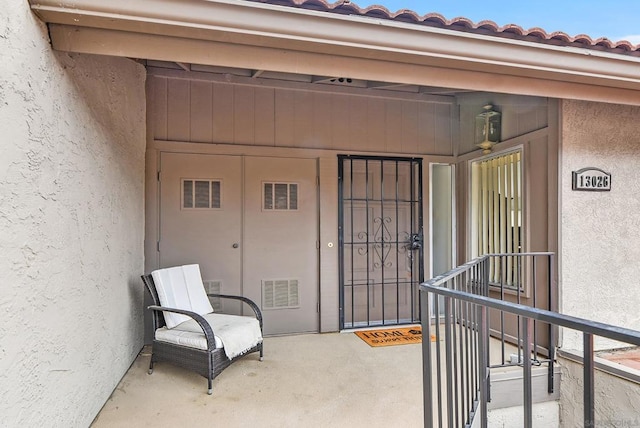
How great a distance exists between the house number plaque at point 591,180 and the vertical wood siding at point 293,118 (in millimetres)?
1722

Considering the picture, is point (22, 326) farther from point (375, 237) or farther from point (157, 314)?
point (375, 237)

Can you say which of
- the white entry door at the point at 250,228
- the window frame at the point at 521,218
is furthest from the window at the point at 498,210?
the white entry door at the point at 250,228

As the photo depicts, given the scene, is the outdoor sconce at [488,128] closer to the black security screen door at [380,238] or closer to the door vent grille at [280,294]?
the black security screen door at [380,238]

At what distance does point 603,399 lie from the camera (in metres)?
3.05

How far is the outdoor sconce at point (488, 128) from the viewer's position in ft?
14.3

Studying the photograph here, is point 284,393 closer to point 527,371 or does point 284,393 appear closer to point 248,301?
point 248,301

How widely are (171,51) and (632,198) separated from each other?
420 centimetres

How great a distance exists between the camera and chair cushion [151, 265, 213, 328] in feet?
11.4

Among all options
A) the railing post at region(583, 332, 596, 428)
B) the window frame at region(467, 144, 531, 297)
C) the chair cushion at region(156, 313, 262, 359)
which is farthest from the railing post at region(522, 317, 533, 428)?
the chair cushion at region(156, 313, 262, 359)

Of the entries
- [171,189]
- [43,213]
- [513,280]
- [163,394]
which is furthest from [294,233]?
[43,213]

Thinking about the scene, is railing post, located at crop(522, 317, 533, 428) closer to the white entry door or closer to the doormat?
the doormat

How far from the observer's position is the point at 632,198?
372cm

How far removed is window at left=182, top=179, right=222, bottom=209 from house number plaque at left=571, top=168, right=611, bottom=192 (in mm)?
3526

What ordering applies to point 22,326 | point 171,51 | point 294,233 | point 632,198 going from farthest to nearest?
point 294,233, point 632,198, point 171,51, point 22,326
